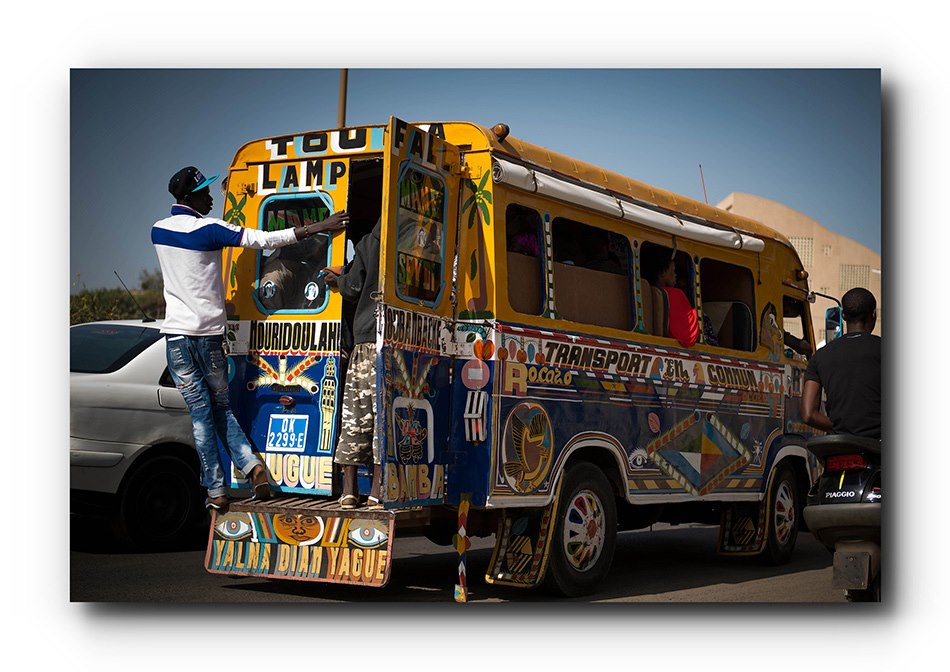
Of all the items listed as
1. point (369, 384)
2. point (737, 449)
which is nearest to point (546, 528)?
point (369, 384)

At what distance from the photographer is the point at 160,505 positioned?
7.12 meters

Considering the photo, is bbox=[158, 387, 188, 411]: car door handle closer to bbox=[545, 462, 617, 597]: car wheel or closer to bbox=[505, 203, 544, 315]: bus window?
bbox=[505, 203, 544, 315]: bus window

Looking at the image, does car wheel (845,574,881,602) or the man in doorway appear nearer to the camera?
the man in doorway

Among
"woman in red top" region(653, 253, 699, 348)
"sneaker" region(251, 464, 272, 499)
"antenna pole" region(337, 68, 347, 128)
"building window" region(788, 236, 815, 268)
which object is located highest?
"antenna pole" region(337, 68, 347, 128)

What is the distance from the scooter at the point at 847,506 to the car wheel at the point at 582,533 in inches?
51.1

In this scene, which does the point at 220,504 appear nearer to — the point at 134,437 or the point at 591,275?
the point at 134,437

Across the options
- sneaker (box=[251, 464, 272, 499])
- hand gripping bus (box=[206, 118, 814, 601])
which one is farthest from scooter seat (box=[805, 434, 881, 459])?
sneaker (box=[251, 464, 272, 499])

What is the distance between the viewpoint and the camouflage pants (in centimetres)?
584

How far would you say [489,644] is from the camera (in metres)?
6.06

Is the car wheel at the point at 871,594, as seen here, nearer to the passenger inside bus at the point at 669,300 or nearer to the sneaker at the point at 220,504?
the passenger inside bus at the point at 669,300

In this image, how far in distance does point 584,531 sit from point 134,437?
8.43 ft
